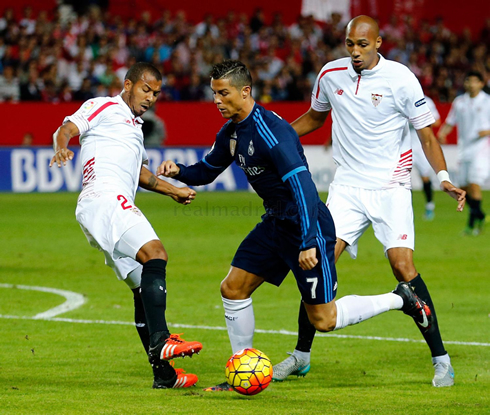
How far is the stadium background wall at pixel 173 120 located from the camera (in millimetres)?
22344

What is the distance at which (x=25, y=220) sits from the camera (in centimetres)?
1705

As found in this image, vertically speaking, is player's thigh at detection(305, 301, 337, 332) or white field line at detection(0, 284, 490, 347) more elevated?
player's thigh at detection(305, 301, 337, 332)

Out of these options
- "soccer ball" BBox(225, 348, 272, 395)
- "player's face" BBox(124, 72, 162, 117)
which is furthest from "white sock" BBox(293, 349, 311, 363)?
"player's face" BBox(124, 72, 162, 117)

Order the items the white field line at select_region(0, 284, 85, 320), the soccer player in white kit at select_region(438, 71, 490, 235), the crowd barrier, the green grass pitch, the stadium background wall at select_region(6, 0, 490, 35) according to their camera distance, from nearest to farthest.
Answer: the green grass pitch → the white field line at select_region(0, 284, 85, 320) → the soccer player in white kit at select_region(438, 71, 490, 235) → the crowd barrier → the stadium background wall at select_region(6, 0, 490, 35)

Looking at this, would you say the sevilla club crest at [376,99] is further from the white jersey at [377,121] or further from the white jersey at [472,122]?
the white jersey at [472,122]

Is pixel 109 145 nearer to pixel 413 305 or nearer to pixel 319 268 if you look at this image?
pixel 319 268

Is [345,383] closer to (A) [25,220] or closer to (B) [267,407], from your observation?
(B) [267,407]

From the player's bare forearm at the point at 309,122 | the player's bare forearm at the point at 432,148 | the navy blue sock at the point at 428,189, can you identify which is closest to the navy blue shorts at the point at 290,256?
the player's bare forearm at the point at 432,148

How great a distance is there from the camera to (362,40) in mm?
6270

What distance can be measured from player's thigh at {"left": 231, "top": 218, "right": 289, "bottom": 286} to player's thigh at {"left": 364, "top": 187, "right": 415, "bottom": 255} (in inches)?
34.5

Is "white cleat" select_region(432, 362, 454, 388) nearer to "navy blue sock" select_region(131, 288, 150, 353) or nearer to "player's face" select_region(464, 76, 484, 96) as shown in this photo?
"navy blue sock" select_region(131, 288, 150, 353)

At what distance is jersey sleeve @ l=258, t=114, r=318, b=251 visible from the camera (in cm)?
530

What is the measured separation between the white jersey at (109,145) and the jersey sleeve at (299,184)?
1.17 metres

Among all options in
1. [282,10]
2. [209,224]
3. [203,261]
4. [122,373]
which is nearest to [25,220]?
[209,224]
